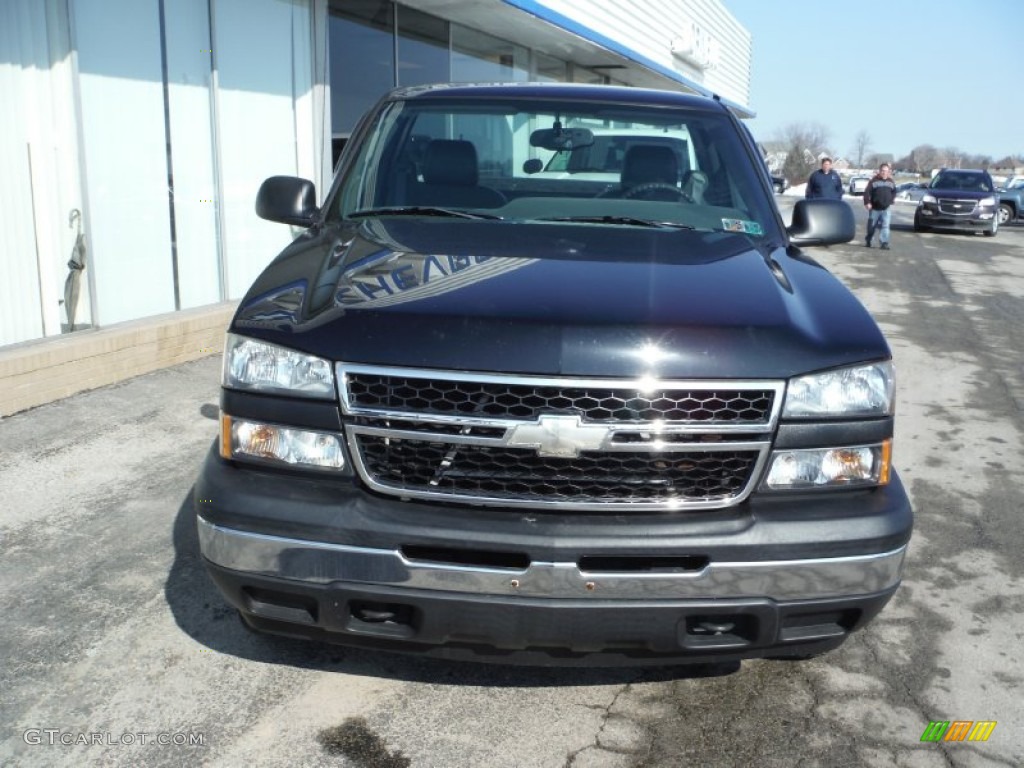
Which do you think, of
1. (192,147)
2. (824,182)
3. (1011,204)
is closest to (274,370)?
(192,147)

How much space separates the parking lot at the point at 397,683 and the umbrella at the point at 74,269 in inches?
83.6

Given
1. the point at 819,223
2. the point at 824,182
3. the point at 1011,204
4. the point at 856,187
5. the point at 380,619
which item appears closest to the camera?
the point at 380,619

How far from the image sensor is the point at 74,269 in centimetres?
670

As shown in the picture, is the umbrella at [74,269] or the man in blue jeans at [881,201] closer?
the umbrella at [74,269]

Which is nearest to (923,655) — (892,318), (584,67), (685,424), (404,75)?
(685,424)

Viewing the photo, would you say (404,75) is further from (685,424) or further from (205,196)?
(685,424)

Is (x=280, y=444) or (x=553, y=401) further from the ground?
(x=553, y=401)

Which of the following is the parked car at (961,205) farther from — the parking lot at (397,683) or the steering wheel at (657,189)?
the steering wheel at (657,189)

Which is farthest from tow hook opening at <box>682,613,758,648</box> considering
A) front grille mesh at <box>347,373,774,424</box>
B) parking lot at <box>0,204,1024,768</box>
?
front grille mesh at <box>347,373,774,424</box>

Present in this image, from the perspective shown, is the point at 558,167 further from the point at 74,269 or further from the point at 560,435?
the point at 74,269

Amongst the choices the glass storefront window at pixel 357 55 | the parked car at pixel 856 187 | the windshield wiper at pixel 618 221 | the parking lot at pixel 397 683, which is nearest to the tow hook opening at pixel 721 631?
the parking lot at pixel 397 683

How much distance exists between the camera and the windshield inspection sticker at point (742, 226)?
366 cm

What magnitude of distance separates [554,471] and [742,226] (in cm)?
164

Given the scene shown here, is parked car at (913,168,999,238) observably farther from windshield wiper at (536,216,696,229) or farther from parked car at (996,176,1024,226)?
windshield wiper at (536,216,696,229)
